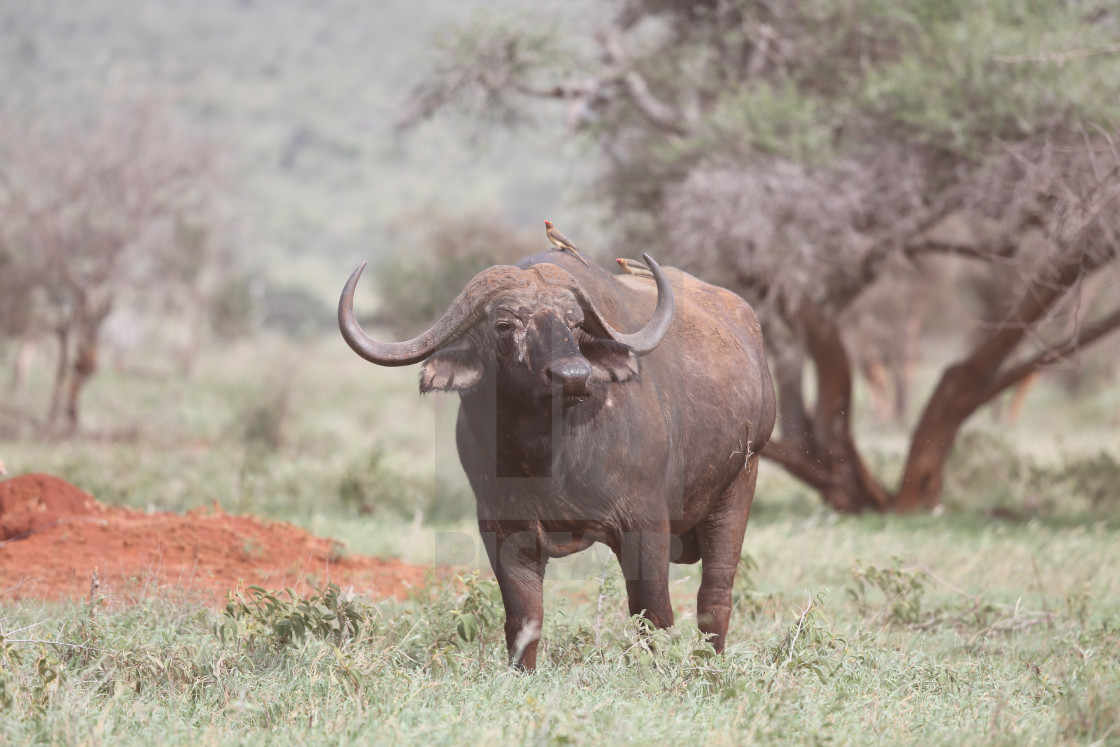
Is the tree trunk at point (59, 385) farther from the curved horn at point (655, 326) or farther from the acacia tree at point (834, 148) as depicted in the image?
the curved horn at point (655, 326)

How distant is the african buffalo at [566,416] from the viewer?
181 inches

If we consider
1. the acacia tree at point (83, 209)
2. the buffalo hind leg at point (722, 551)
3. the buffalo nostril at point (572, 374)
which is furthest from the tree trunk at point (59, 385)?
the buffalo nostril at point (572, 374)

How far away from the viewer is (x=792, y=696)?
4.44m

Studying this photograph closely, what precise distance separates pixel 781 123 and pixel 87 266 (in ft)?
44.2

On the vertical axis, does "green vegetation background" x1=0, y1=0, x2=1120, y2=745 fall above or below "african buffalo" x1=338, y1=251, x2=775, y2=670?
below

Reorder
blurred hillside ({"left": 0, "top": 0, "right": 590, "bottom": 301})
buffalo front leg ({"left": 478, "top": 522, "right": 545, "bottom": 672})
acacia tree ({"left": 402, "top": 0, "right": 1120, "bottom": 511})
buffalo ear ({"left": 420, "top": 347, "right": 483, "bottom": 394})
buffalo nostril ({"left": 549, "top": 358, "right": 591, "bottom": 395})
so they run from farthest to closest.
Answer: blurred hillside ({"left": 0, "top": 0, "right": 590, "bottom": 301}), acacia tree ({"left": 402, "top": 0, "right": 1120, "bottom": 511}), buffalo front leg ({"left": 478, "top": 522, "right": 545, "bottom": 672}), buffalo ear ({"left": 420, "top": 347, "right": 483, "bottom": 394}), buffalo nostril ({"left": 549, "top": 358, "right": 591, "bottom": 395})

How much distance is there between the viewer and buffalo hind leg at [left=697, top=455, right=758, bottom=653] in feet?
18.9

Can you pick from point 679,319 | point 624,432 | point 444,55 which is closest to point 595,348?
point 624,432

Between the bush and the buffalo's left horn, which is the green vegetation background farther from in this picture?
the buffalo's left horn

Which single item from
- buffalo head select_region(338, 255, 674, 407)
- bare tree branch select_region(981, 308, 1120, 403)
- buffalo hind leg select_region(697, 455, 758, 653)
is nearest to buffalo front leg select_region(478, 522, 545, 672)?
buffalo head select_region(338, 255, 674, 407)

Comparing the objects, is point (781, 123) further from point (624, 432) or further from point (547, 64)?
point (624, 432)

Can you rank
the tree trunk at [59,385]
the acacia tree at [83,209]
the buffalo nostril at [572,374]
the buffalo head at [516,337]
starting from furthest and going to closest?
the acacia tree at [83,209], the tree trunk at [59,385], the buffalo head at [516,337], the buffalo nostril at [572,374]

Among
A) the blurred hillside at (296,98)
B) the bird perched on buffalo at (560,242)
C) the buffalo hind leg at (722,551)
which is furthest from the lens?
the blurred hillside at (296,98)

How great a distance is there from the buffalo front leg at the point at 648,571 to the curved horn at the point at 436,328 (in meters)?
1.17
